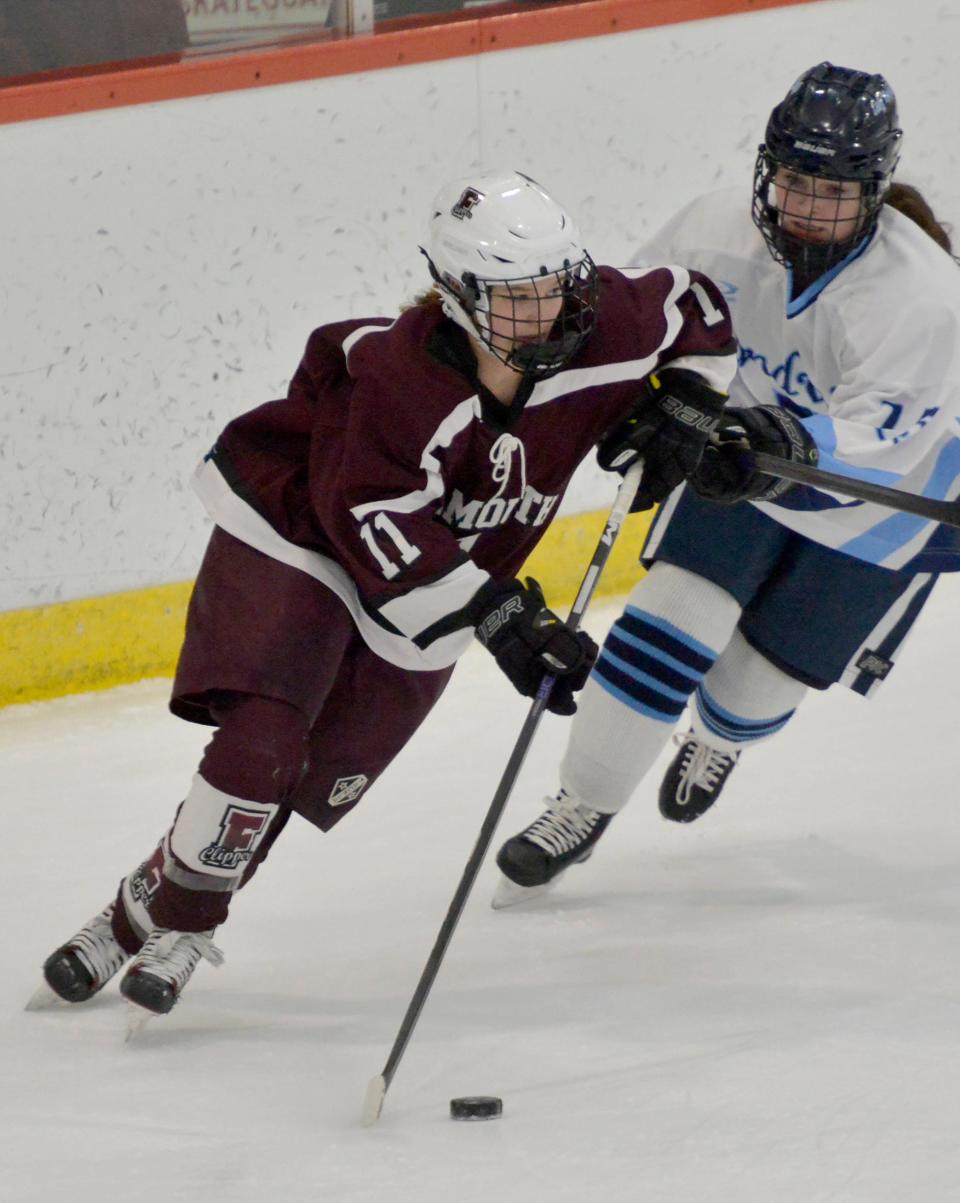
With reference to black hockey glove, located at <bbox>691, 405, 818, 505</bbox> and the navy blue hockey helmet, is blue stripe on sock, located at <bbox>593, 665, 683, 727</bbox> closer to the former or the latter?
black hockey glove, located at <bbox>691, 405, 818, 505</bbox>

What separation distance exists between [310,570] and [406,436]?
0.85ft

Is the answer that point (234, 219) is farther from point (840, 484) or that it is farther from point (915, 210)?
point (840, 484)

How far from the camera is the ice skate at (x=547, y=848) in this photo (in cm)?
266

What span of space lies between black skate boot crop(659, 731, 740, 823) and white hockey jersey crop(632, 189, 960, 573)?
0.44m

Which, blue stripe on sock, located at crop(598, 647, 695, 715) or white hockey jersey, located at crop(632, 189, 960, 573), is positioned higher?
white hockey jersey, located at crop(632, 189, 960, 573)

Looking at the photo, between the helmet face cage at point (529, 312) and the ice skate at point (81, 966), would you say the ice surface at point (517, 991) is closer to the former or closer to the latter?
the ice skate at point (81, 966)

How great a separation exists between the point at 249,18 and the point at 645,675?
1.62m

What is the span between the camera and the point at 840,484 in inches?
89.0

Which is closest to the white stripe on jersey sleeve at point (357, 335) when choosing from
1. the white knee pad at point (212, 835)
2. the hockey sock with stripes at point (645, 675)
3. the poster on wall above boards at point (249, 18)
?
the white knee pad at point (212, 835)

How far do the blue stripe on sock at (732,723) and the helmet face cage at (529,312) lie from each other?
855 millimetres

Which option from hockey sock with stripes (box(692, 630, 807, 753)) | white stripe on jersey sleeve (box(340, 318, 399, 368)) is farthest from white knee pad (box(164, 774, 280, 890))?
hockey sock with stripes (box(692, 630, 807, 753))

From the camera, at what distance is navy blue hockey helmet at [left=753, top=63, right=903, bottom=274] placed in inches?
92.9

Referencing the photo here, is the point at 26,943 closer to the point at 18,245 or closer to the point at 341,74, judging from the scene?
the point at 18,245

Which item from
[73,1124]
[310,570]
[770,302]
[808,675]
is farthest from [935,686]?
[73,1124]
